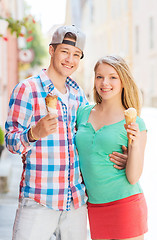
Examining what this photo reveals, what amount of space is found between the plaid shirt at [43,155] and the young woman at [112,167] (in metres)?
0.11

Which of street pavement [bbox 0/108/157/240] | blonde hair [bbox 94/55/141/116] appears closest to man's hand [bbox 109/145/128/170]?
blonde hair [bbox 94/55/141/116]

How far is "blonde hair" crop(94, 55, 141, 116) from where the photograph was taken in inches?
103

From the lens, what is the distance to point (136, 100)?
2.73 metres

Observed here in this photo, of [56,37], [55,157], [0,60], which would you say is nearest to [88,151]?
[55,157]

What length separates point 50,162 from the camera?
249 cm

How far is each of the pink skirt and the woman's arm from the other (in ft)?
0.50

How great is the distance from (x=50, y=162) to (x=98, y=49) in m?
39.5

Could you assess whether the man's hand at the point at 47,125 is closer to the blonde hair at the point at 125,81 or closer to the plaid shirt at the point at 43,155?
the plaid shirt at the point at 43,155

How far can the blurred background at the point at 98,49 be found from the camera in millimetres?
6621

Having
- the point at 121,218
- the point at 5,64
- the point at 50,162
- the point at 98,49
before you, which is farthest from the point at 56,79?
the point at 98,49

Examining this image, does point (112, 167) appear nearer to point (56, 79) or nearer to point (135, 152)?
point (135, 152)

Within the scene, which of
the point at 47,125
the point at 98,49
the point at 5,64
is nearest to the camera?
the point at 47,125

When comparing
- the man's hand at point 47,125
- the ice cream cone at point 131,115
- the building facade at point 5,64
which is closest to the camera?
the man's hand at point 47,125

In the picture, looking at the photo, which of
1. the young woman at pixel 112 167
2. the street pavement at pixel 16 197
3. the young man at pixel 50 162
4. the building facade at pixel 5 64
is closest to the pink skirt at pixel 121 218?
the young woman at pixel 112 167
